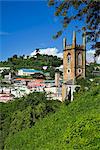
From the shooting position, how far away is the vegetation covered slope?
6.16m

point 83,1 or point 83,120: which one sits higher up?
point 83,1

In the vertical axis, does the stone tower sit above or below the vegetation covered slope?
above

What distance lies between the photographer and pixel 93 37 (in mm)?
8438

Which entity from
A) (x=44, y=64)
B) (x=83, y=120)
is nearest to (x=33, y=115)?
(x=83, y=120)

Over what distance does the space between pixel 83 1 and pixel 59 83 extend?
202 feet

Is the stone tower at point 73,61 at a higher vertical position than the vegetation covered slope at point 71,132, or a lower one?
higher

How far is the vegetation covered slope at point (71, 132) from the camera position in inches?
243

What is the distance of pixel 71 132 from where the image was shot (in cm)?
640

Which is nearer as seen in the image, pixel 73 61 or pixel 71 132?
pixel 71 132

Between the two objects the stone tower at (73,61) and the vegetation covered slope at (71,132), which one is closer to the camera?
the vegetation covered slope at (71,132)

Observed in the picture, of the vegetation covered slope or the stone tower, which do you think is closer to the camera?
the vegetation covered slope

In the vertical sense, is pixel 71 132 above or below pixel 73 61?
below

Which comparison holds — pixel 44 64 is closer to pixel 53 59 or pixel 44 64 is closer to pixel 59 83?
pixel 53 59

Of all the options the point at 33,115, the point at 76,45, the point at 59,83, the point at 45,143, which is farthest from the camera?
the point at 59,83
